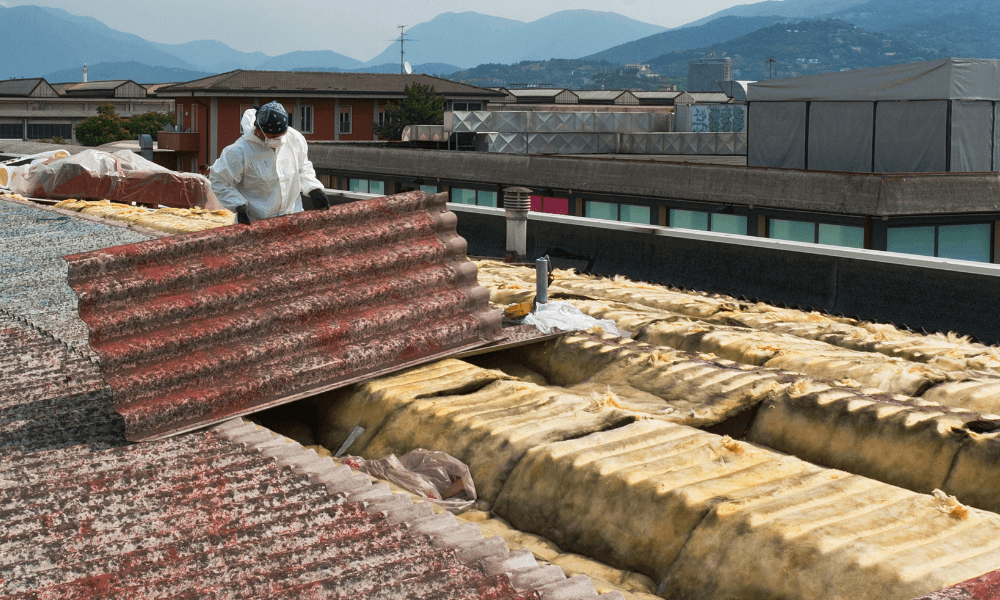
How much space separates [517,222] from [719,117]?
3142 cm

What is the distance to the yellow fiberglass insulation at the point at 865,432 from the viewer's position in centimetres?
659

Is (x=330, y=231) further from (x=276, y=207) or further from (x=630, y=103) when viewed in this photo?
(x=630, y=103)

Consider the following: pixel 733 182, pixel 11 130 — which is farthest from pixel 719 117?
pixel 11 130

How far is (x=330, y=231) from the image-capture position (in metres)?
8.19

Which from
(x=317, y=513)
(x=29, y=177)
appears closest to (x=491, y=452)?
(x=317, y=513)

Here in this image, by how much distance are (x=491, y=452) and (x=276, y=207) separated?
3646mm

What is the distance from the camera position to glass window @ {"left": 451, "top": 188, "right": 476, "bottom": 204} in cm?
3381

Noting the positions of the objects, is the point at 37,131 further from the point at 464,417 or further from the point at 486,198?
the point at 464,417

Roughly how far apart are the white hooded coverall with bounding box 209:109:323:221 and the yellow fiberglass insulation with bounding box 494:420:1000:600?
148 inches

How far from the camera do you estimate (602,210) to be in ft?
95.7

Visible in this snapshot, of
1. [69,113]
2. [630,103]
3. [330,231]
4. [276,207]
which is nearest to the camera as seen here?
[330,231]

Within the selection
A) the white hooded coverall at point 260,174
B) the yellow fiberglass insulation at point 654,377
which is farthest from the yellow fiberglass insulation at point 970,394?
the white hooded coverall at point 260,174

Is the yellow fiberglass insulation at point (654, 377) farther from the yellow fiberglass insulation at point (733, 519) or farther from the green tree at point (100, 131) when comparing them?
the green tree at point (100, 131)

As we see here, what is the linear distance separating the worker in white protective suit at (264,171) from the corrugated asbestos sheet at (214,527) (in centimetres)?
250
